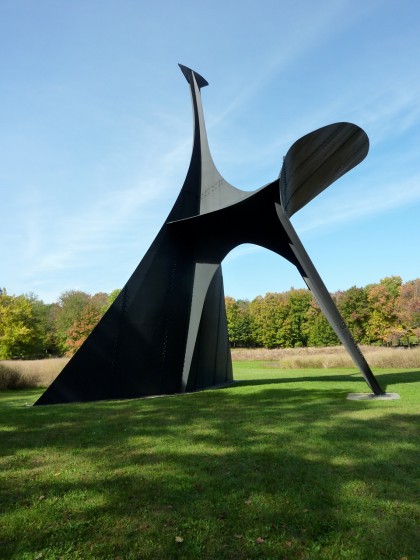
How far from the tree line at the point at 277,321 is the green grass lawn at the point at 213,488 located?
24.0 m

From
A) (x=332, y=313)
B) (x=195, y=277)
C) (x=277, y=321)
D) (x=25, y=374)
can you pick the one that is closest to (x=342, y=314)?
(x=277, y=321)

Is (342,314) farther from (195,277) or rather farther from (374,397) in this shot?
(374,397)

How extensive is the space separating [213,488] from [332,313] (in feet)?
21.4

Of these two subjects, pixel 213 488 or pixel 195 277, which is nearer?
pixel 213 488

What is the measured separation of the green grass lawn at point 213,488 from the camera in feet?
9.34

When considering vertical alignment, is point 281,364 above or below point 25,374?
below

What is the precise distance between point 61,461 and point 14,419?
3.60m

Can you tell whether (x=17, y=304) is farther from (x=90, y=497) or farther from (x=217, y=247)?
(x=90, y=497)

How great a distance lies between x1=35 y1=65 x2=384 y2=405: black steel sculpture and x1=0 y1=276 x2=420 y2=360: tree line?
1915cm

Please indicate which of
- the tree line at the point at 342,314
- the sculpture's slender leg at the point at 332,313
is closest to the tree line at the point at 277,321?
the tree line at the point at 342,314

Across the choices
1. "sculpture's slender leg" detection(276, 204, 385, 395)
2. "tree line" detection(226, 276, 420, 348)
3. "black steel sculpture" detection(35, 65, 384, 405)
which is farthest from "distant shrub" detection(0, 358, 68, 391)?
"tree line" detection(226, 276, 420, 348)

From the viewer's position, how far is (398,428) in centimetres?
→ 625

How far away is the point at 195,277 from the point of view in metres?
12.6

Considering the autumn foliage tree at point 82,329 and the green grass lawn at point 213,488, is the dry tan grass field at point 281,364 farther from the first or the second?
the autumn foliage tree at point 82,329
